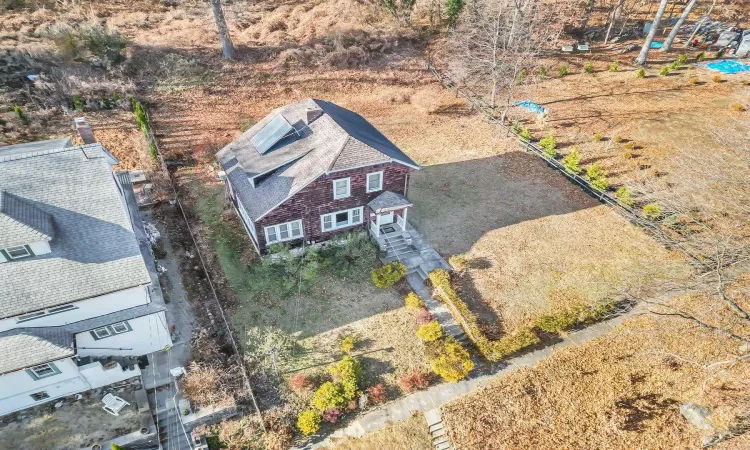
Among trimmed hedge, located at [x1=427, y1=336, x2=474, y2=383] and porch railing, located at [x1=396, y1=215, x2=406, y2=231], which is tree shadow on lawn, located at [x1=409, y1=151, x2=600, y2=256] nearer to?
porch railing, located at [x1=396, y1=215, x2=406, y2=231]

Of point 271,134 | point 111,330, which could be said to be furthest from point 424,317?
point 111,330

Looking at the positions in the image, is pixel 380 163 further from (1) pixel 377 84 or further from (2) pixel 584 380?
(1) pixel 377 84

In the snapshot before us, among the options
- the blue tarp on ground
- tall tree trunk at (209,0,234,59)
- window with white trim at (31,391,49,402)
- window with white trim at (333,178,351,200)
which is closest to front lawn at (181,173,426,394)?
window with white trim at (333,178,351,200)

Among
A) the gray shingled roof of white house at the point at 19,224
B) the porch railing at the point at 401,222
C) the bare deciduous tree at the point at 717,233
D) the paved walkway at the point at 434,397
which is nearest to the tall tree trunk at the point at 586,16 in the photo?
the bare deciduous tree at the point at 717,233

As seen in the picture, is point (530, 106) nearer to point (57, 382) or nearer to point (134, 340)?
point (134, 340)

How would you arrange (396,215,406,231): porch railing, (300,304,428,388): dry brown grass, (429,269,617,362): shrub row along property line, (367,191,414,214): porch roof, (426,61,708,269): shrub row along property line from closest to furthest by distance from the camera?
(300,304,428,388): dry brown grass
(429,269,617,362): shrub row along property line
(367,191,414,214): porch roof
(396,215,406,231): porch railing
(426,61,708,269): shrub row along property line
